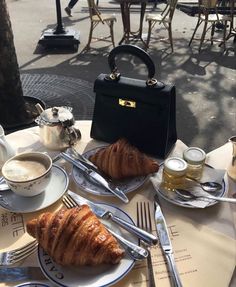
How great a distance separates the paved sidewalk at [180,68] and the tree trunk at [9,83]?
1.27 metres

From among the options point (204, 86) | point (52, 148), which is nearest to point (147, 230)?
point (52, 148)

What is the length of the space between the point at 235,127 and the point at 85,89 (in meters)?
1.82

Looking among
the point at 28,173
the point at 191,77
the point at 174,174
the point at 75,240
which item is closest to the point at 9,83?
the point at 28,173

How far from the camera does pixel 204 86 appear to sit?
4.36m

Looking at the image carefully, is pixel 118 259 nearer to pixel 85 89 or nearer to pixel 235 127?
pixel 235 127

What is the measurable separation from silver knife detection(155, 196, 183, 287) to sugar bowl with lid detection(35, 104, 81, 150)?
476 millimetres

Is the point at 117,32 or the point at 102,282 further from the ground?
the point at 102,282

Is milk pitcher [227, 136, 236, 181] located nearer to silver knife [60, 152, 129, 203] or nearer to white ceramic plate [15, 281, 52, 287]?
silver knife [60, 152, 129, 203]

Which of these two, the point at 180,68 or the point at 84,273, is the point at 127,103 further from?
the point at 180,68

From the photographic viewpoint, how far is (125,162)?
1131 mm

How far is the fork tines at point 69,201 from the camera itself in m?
1.08

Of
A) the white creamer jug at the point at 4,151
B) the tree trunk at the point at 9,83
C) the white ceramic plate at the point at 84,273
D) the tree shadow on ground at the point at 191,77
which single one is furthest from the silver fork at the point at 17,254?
the tree shadow on ground at the point at 191,77

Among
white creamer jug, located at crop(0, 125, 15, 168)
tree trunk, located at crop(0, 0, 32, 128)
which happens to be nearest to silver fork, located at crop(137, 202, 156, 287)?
white creamer jug, located at crop(0, 125, 15, 168)

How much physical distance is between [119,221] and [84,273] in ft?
0.63
